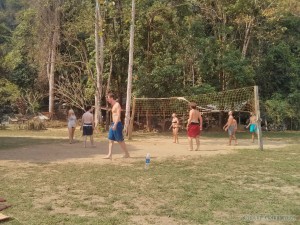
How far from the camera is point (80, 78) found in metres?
25.9

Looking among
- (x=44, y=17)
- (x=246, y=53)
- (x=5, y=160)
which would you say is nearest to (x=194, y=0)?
(x=246, y=53)

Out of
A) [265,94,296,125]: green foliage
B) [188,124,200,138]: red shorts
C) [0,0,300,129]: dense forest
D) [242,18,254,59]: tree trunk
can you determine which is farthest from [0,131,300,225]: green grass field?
[242,18,254,59]: tree trunk

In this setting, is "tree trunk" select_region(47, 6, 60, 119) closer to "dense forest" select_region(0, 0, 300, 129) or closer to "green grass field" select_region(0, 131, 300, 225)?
"dense forest" select_region(0, 0, 300, 129)

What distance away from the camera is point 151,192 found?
Result: 19.7ft

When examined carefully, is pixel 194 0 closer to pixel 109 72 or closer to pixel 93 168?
pixel 109 72

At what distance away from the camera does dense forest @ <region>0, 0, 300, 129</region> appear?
20656 millimetres

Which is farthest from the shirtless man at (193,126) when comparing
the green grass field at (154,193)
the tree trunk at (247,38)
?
the tree trunk at (247,38)

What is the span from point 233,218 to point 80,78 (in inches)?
875

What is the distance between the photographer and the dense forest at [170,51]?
67.8 feet

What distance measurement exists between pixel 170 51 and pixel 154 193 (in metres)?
16.3

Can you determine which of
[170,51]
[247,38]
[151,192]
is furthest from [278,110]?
[151,192]

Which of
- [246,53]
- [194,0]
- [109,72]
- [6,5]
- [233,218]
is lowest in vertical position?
[233,218]

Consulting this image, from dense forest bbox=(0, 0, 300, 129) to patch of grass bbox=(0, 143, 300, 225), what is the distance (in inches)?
432

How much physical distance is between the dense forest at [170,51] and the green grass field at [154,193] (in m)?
10.9
